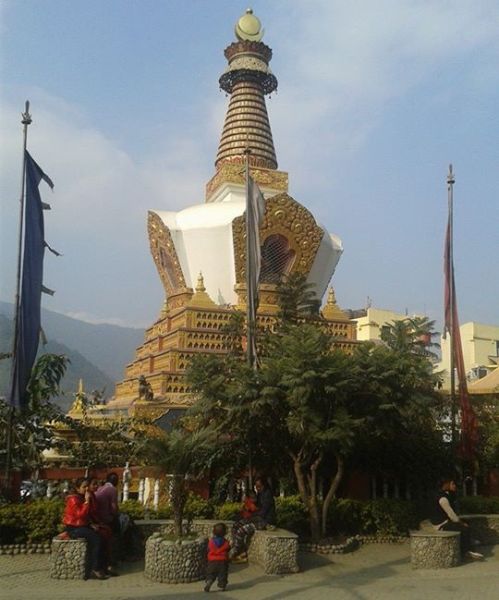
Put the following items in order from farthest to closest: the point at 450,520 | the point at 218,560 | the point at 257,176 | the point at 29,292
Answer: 1. the point at 257,176
2. the point at 29,292
3. the point at 450,520
4. the point at 218,560

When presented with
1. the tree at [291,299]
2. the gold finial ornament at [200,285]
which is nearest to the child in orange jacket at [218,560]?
the tree at [291,299]

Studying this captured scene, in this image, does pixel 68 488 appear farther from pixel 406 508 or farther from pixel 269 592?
pixel 406 508

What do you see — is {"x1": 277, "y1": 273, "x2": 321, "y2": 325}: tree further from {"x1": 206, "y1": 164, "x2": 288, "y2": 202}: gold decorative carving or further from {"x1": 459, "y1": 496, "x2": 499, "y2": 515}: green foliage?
{"x1": 206, "y1": 164, "x2": 288, "y2": 202}: gold decorative carving

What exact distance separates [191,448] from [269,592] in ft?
7.99

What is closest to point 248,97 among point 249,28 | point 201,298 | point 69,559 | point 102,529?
point 249,28

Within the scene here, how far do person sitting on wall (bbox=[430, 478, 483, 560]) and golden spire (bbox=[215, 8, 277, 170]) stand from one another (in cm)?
2471

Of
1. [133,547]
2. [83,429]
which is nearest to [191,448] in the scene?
[133,547]

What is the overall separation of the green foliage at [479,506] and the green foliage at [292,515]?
153 inches

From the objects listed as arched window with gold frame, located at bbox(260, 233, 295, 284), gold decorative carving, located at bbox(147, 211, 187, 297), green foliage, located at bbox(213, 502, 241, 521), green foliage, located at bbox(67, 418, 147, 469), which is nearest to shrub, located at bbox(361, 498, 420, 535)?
green foliage, located at bbox(213, 502, 241, 521)

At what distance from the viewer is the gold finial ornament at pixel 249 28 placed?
37.5 meters

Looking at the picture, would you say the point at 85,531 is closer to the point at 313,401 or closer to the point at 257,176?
the point at 313,401

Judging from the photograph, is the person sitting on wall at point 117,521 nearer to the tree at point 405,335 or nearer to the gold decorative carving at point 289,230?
the tree at point 405,335

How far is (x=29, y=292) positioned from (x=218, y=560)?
574 cm

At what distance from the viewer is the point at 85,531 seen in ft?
29.9
